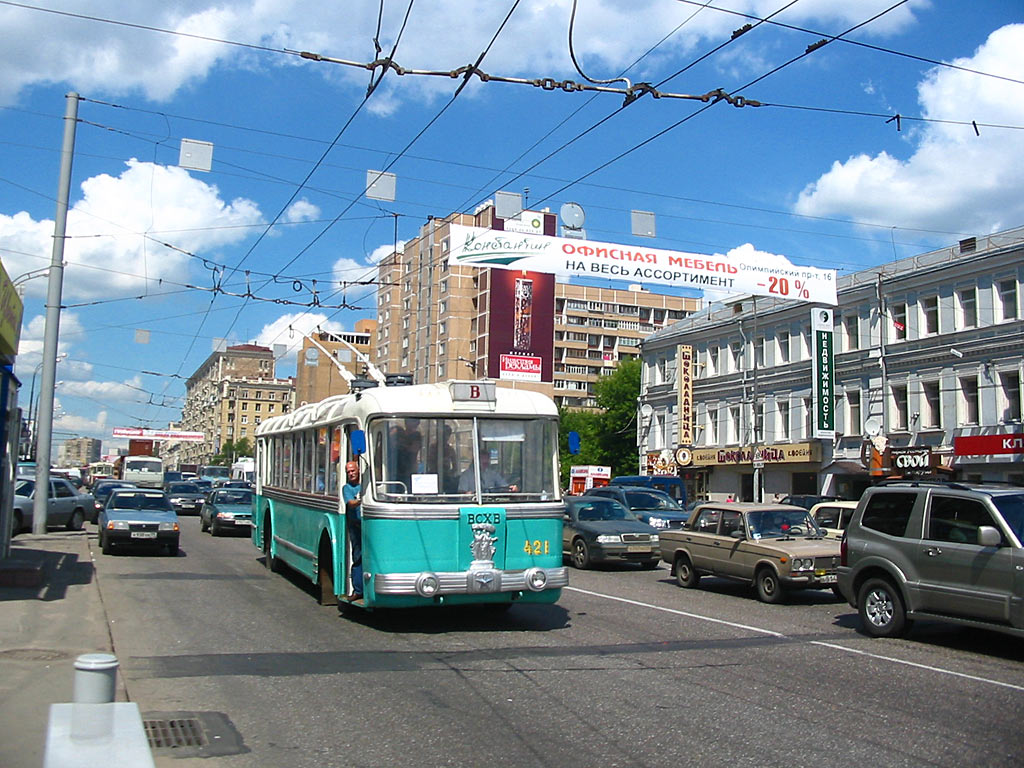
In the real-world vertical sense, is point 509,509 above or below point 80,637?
above

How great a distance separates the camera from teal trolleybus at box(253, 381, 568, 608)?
1054cm

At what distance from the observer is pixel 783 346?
46.4m

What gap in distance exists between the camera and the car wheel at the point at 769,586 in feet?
47.3

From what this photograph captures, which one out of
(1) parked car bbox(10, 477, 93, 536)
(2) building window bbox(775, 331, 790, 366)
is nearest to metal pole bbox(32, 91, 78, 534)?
(1) parked car bbox(10, 477, 93, 536)

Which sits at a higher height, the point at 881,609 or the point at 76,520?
the point at 76,520

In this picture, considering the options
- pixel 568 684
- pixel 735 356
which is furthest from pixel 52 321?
pixel 735 356

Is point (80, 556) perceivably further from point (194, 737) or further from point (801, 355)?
point (801, 355)

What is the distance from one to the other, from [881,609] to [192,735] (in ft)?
25.8

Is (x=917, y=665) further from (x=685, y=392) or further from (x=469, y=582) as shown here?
(x=685, y=392)

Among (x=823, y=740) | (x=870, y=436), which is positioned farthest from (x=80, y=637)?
(x=870, y=436)

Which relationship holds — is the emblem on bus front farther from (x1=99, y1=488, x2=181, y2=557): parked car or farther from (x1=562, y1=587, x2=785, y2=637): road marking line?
(x1=99, y1=488, x2=181, y2=557): parked car

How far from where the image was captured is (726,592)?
1612 centimetres

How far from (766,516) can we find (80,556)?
44.8ft

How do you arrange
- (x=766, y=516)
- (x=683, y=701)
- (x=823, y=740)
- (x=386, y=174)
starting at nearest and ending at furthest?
1. (x=823, y=740)
2. (x=683, y=701)
3. (x=766, y=516)
4. (x=386, y=174)
